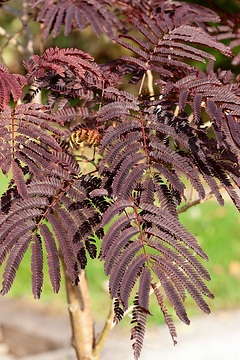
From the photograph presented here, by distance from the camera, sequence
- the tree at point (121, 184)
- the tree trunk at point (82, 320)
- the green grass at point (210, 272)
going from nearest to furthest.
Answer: the tree at point (121, 184) → the tree trunk at point (82, 320) → the green grass at point (210, 272)

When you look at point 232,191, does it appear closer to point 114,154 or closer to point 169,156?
point 169,156

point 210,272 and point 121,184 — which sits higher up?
point 121,184

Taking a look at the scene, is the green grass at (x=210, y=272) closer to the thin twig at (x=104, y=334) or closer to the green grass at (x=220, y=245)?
the green grass at (x=220, y=245)

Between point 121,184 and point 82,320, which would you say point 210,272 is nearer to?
point 82,320

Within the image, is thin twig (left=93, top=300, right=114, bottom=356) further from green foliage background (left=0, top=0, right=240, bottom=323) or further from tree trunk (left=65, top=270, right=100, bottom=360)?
green foliage background (left=0, top=0, right=240, bottom=323)

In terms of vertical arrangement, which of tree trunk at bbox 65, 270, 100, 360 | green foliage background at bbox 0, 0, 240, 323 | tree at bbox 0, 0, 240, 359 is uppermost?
tree at bbox 0, 0, 240, 359

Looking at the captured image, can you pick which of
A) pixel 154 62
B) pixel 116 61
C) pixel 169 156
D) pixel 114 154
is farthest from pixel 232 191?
pixel 116 61

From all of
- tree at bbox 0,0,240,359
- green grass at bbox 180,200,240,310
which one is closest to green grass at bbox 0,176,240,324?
green grass at bbox 180,200,240,310

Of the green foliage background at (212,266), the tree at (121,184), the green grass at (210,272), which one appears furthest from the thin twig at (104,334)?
the green grass at (210,272)

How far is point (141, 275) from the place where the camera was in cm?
130

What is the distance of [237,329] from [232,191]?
2.41 metres

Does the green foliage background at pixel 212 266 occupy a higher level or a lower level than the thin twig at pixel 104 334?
lower

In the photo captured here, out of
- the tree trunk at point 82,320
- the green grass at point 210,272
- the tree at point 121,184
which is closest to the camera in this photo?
the tree at point 121,184

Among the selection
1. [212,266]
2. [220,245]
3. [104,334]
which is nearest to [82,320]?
[104,334]
